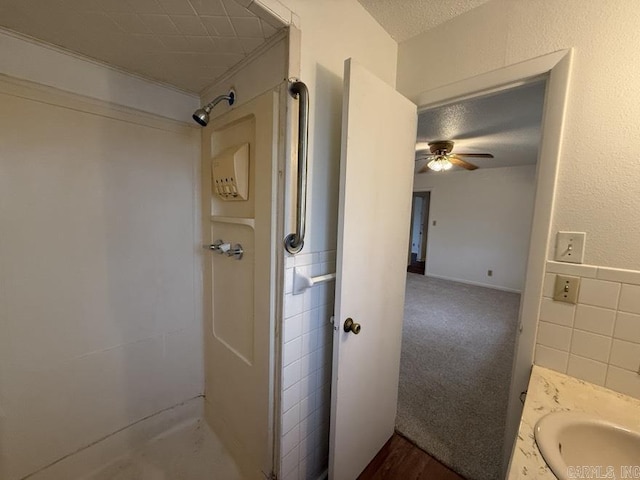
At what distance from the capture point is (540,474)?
571 mm

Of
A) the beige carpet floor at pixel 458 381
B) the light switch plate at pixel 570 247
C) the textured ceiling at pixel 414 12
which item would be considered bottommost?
the beige carpet floor at pixel 458 381

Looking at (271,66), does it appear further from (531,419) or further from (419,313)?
(419,313)

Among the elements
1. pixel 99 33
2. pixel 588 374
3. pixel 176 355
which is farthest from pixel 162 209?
pixel 588 374

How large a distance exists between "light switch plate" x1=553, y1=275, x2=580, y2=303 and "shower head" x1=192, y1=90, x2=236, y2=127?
1552 millimetres

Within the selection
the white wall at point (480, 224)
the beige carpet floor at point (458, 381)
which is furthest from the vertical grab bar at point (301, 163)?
the white wall at point (480, 224)

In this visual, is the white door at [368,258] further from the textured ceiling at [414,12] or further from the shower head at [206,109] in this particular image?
the shower head at [206,109]

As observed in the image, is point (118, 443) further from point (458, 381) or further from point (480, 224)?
point (480, 224)

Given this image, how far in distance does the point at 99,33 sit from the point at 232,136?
56 cm

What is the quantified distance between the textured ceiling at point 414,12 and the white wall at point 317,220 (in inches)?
1.8

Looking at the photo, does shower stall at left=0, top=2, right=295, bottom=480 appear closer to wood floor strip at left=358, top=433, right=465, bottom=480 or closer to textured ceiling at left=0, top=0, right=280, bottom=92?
textured ceiling at left=0, top=0, right=280, bottom=92

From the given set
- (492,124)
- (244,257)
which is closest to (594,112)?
(244,257)

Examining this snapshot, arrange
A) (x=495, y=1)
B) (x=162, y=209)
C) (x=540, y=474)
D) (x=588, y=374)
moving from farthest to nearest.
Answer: (x=162, y=209), (x=495, y=1), (x=588, y=374), (x=540, y=474)

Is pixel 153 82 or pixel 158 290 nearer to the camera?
pixel 153 82

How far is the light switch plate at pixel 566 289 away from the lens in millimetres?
941
